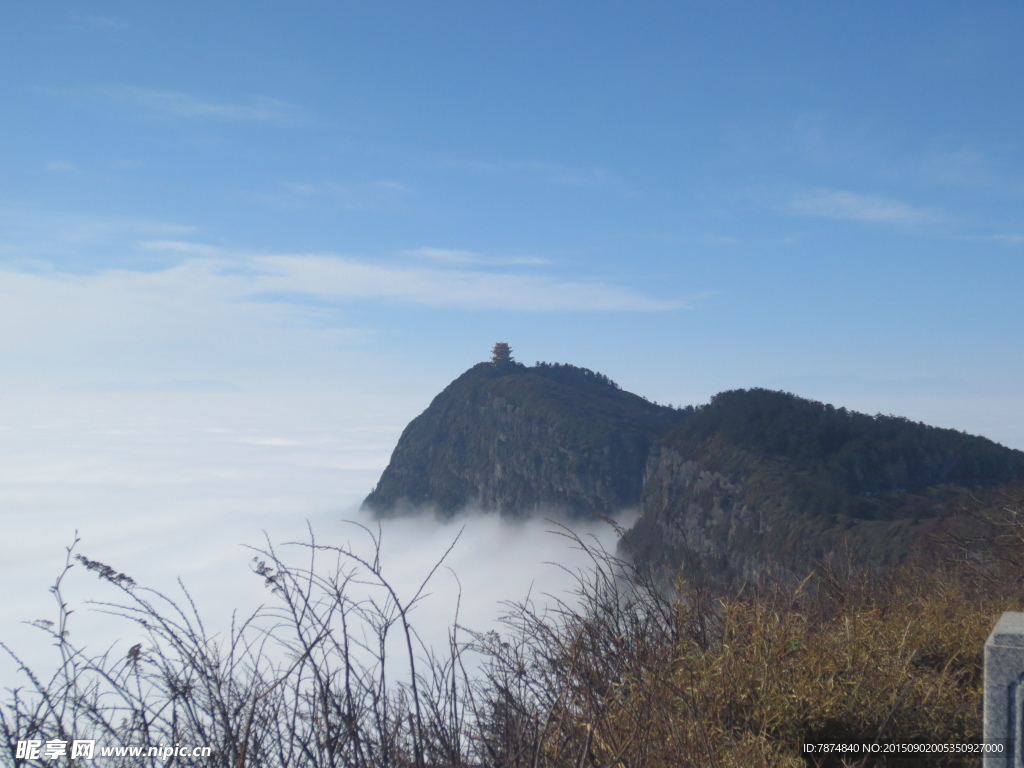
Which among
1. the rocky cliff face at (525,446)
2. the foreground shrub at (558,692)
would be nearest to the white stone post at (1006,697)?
the foreground shrub at (558,692)

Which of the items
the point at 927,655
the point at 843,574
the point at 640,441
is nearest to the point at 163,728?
the point at 927,655

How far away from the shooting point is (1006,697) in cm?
268

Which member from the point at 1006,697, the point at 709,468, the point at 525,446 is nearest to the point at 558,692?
the point at 1006,697

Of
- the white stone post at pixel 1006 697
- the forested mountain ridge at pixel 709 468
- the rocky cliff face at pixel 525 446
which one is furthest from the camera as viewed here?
the rocky cliff face at pixel 525 446

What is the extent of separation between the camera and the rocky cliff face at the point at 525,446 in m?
88.4

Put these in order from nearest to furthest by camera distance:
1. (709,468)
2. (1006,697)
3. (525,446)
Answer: (1006,697), (709,468), (525,446)

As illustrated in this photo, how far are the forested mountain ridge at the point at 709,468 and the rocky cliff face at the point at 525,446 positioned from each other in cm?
21

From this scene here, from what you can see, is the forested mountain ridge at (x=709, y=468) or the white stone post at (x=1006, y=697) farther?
the forested mountain ridge at (x=709, y=468)

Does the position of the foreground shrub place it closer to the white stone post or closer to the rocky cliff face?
the white stone post

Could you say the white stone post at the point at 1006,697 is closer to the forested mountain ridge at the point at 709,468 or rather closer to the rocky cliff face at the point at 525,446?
the forested mountain ridge at the point at 709,468

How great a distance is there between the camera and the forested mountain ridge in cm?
3794

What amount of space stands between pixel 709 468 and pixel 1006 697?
55.8 meters

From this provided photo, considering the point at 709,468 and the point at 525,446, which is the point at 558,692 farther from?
the point at 525,446

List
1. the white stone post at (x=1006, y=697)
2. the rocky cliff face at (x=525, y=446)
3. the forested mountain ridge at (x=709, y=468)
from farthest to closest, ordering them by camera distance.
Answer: the rocky cliff face at (x=525, y=446) → the forested mountain ridge at (x=709, y=468) → the white stone post at (x=1006, y=697)
